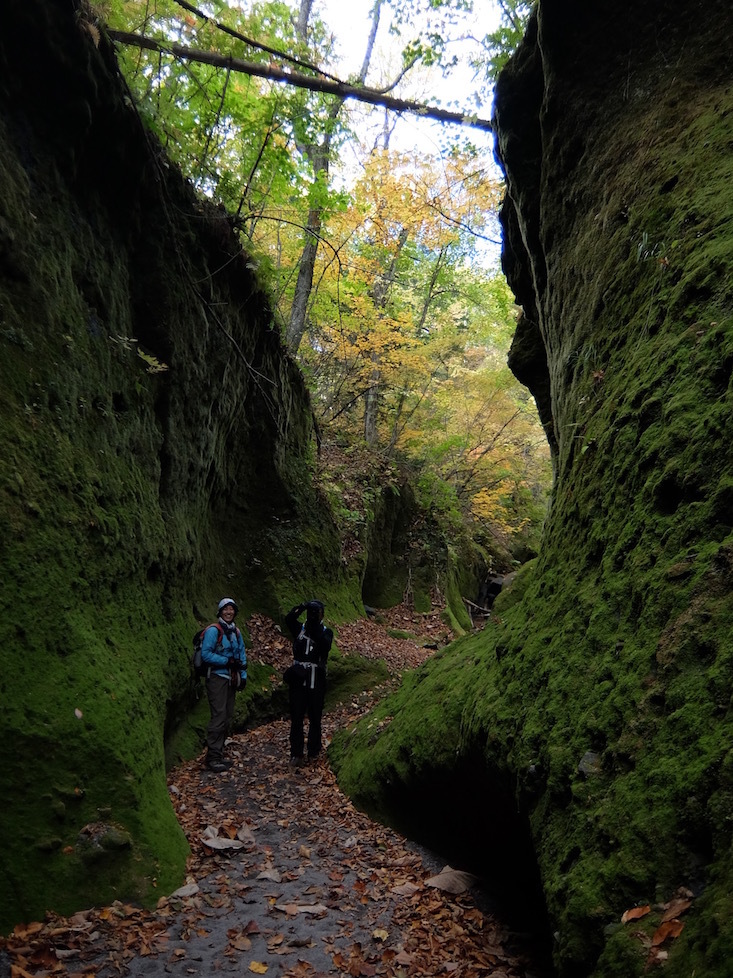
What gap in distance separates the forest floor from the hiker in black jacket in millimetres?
919

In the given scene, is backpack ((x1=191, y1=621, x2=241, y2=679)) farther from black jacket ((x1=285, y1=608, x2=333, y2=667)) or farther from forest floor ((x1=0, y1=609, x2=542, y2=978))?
forest floor ((x1=0, y1=609, x2=542, y2=978))

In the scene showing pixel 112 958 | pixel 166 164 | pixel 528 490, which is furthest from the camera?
pixel 528 490

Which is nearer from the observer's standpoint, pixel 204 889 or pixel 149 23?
pixel 204 889

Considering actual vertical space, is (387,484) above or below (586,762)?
above

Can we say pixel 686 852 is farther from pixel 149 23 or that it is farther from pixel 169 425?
pixel 149 23

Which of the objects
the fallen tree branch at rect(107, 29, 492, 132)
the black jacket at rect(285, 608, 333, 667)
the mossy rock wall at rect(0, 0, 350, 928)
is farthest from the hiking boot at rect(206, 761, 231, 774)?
the fallen tree branch at rect(107, 29, 492, 132)

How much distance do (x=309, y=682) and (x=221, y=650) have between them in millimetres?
1345

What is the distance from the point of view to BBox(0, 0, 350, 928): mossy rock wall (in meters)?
4.30

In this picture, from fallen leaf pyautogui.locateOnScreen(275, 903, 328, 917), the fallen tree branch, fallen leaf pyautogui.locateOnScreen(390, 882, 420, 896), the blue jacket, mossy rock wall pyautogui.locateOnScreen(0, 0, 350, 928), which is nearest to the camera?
mossy rock wall pyautogui.locateOnScreen(0, 0, 350, 928)

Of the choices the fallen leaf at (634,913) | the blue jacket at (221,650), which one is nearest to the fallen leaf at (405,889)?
the fallen leaf at (634,913)

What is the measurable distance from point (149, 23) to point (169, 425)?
5289 millimetres

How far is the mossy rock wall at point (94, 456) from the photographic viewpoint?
430cm

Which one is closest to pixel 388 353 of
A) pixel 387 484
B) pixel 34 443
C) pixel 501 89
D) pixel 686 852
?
pixel 387 484

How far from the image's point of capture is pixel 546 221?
6.80 m
